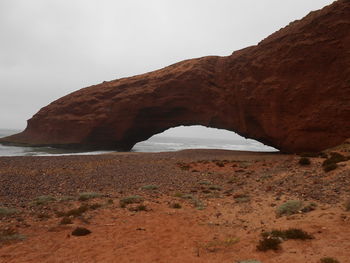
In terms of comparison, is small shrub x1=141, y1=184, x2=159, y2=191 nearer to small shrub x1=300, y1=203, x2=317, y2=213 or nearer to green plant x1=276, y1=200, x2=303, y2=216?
green plant x1=276, y1=200, x2=303, y2=216

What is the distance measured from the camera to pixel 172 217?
1023 centimetres

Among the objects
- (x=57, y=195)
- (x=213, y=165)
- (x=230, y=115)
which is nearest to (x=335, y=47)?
(x=230, y=115)

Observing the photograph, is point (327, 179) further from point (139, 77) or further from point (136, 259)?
point (139, 77)

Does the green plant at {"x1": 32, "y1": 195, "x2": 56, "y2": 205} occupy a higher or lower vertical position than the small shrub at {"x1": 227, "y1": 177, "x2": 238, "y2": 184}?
lower

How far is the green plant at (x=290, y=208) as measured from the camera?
365 inches

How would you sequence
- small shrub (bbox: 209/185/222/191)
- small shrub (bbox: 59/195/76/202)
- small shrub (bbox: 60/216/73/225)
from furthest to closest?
small shrub (bbox: 209/185/222/191) → small shrub (bbox: 59/195/76/202) → small shrub (bbox: 60/216/73/225)

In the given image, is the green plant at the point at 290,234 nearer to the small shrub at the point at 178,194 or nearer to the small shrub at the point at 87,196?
the small shrub at the point at 178,194

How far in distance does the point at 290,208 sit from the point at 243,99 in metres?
28.2

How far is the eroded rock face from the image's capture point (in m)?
28.3

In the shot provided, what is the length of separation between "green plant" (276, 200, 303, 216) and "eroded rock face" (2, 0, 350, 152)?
20.6 metres

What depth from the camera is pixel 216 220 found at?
31.8ft

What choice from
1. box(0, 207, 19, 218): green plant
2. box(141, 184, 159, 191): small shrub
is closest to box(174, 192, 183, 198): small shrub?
box(141, 184, 159, 191): small shrub

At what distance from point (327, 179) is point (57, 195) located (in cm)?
1277

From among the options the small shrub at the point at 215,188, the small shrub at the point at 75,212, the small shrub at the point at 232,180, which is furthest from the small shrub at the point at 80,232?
the small shrub at the point at 232,180
